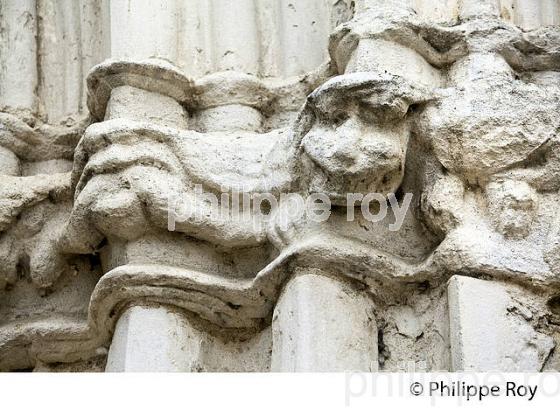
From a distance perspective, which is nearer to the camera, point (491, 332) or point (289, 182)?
point (491, 332)

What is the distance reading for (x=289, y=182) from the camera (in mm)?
2422

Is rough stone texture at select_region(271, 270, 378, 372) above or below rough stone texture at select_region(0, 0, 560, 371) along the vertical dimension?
below

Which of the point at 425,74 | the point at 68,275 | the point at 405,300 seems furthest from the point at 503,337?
the point at 68,275

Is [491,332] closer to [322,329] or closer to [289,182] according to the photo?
[322,329]

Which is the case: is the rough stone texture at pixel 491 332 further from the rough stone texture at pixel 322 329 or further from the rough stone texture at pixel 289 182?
the rough stone texture at pixel 322 329

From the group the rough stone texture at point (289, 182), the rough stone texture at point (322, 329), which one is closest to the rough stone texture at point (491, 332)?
the rough stone texture at point (289, 182)

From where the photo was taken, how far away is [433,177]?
237 cm

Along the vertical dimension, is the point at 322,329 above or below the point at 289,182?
below

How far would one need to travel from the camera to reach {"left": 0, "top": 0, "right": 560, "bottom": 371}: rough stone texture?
2.32m

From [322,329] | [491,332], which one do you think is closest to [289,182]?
[322,329]

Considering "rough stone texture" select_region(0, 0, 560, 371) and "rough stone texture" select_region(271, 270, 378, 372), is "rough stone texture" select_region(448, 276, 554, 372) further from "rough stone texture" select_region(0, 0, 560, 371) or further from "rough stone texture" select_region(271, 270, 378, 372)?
"rough stone texture" select_region(271, 270, 378, 372)

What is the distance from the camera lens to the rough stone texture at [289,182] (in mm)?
2322

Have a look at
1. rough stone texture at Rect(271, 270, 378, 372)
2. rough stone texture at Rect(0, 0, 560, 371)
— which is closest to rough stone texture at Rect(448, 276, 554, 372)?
rough stone texture at Rect(0, 0, 560, 371)
